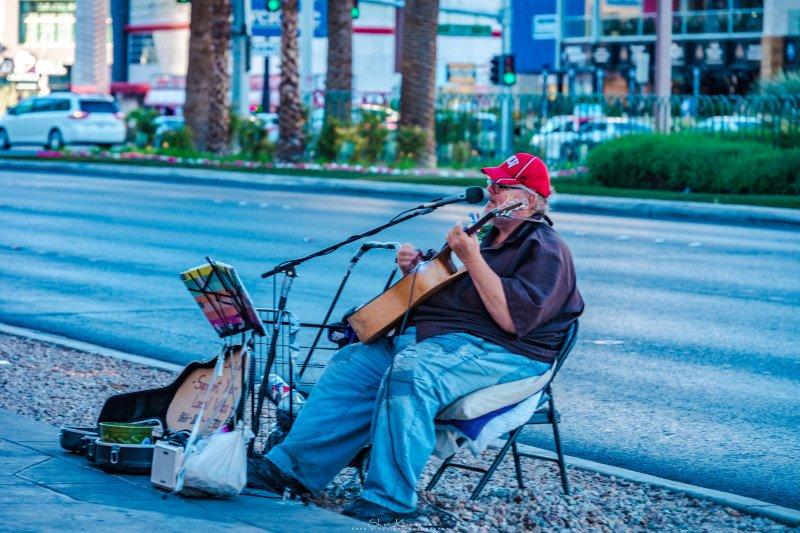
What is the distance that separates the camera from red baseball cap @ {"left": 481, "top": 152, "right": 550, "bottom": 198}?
609cm

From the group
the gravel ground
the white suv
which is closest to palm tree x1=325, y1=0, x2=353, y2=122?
the white suv

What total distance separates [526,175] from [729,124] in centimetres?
2445

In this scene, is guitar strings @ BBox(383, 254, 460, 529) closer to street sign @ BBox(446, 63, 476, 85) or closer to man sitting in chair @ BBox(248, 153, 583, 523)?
man sitting in chair @ BBox(248, 153, 583, 523)

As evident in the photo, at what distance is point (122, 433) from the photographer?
6.17 meters

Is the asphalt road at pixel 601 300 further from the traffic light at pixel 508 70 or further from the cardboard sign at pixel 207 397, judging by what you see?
the traffic light at pixel 508 70

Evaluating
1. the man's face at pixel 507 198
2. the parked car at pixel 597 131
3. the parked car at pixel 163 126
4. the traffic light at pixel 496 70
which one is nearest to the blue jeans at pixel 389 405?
the man's face at pixel 507 198

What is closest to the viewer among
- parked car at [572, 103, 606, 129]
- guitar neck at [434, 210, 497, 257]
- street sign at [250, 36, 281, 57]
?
guitar neck at [434, 210, 497, 257]

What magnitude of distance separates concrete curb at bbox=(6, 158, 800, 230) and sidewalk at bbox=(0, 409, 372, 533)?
16788mm

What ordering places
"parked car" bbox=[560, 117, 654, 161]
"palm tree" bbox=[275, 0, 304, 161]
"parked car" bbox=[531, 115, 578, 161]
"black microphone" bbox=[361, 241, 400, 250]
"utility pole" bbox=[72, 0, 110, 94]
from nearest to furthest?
"black microphone" bbox=[361, 241, 400, 250] < "parked car" bbox=[560, 117, 654, 161] < "parked car" bbox=[531, 115, 578, 161] < "palm tree" bbox=[275, 0, 304, 161] < "utility pole" bbox=[72, 0, 110, 94]

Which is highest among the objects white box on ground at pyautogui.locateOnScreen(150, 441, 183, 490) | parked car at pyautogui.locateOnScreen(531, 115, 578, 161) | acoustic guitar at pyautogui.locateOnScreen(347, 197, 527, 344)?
parked car at pyautogui.locateOnScreen(531, 115, 578, 161)

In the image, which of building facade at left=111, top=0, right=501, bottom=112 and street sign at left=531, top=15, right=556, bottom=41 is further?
building facade at left=111, top=0, right=501, bottom=112

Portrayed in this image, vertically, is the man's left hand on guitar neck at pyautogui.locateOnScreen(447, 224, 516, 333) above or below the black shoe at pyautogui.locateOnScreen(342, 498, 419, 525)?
above

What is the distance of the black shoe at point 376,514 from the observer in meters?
5.46

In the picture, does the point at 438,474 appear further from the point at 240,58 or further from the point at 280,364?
the point at 240,58
